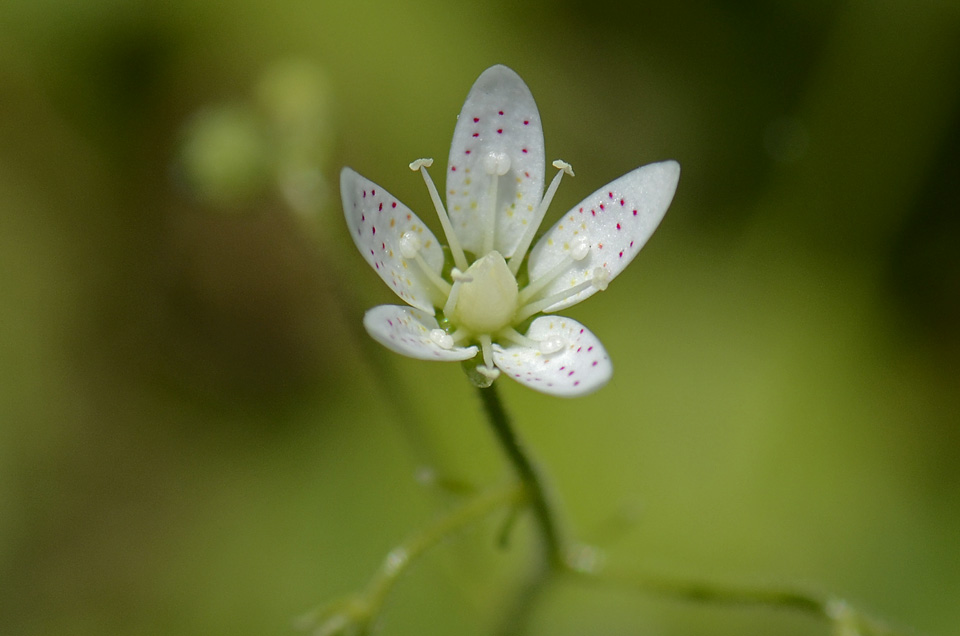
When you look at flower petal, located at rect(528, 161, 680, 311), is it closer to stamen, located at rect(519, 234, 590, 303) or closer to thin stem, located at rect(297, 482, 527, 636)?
stamen, located at rect(519, 234, 590, 303)

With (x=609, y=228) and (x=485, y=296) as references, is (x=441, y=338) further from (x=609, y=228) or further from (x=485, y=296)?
(x=609, y=228)

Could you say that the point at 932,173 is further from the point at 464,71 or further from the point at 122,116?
the point at 122,116

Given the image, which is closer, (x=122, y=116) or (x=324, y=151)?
(x=324, y=151)

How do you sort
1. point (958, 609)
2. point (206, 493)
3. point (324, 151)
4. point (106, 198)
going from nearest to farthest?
point (324, 151), point (958, 609), point (206, 493), point (106, 198)

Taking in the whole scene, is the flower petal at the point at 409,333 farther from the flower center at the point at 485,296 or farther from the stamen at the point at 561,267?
the stamen at the point at 561,267

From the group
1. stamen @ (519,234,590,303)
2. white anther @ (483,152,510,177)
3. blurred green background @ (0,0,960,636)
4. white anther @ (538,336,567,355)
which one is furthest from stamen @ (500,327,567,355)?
blurred green background @ (0,0,960,636)

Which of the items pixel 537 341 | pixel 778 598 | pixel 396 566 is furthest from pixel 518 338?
pixel 778 598

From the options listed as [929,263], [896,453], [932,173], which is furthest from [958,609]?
[932,173]
